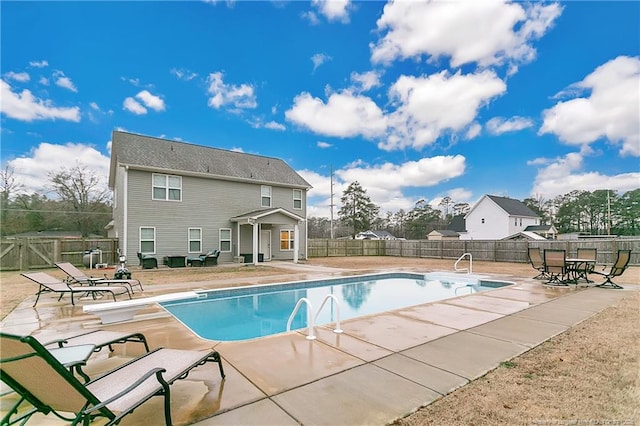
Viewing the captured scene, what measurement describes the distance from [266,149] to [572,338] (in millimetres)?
23467

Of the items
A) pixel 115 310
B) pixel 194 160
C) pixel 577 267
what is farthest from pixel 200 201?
pixel 577 267

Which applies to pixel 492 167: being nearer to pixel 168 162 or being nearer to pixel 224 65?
pixel 224 65

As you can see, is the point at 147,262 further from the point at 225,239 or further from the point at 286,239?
the point at 286,239

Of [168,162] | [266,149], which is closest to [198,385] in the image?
[168,162]

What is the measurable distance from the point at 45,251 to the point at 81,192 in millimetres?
19116

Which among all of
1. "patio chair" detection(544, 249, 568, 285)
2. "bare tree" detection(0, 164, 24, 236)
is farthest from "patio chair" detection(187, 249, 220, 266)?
"bare tree" detection(0, 164, 24, 236)

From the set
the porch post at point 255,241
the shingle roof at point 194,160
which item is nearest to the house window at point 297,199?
the shingle roof at point 194,160

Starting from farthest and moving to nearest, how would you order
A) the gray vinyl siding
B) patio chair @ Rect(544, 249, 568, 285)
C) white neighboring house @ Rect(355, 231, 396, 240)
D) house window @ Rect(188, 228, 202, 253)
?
white neighboring house @ Rect(355, 231, 396, 240) < house window @ Rect(188, 228, 202, 253) < the gray vinyl siding < patio chair @ Rect(544, 249, 568, 285)

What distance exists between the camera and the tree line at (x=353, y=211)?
28.8m

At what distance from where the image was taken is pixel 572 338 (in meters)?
4.54

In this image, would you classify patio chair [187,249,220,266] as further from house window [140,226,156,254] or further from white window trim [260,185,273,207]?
white window trim [260,185,273,207]

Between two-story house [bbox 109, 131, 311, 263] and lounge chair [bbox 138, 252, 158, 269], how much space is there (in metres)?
0.75

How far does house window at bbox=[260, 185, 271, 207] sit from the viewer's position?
67.2 ft

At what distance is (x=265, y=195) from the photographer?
20.6 meters
